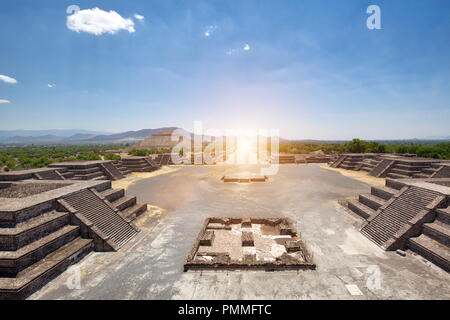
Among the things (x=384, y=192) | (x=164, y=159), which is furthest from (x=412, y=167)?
(x=164, y=159)

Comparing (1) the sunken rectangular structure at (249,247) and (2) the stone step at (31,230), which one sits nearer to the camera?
(2) the stone step at (31,230)

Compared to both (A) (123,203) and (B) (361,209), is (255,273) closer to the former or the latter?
(B) (361,209)

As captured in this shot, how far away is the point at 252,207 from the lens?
23.2 metres

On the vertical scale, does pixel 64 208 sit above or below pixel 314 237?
above

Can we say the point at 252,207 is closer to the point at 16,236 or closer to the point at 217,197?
the point at 217,197

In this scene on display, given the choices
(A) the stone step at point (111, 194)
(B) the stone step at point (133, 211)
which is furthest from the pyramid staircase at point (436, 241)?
(A) the stone step at point (111, 194)

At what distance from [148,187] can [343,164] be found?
42785mm

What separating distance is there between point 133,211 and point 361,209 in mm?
20856

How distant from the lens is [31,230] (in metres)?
12.1

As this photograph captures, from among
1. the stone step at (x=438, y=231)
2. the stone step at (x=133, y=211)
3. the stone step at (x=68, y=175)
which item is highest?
the stone step at (x=68, y=175)

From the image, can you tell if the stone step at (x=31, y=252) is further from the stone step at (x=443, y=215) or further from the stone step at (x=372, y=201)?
the stone step at (x=443, y=215)

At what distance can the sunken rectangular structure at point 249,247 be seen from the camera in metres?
12.5

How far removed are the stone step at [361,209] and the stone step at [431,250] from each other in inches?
178
